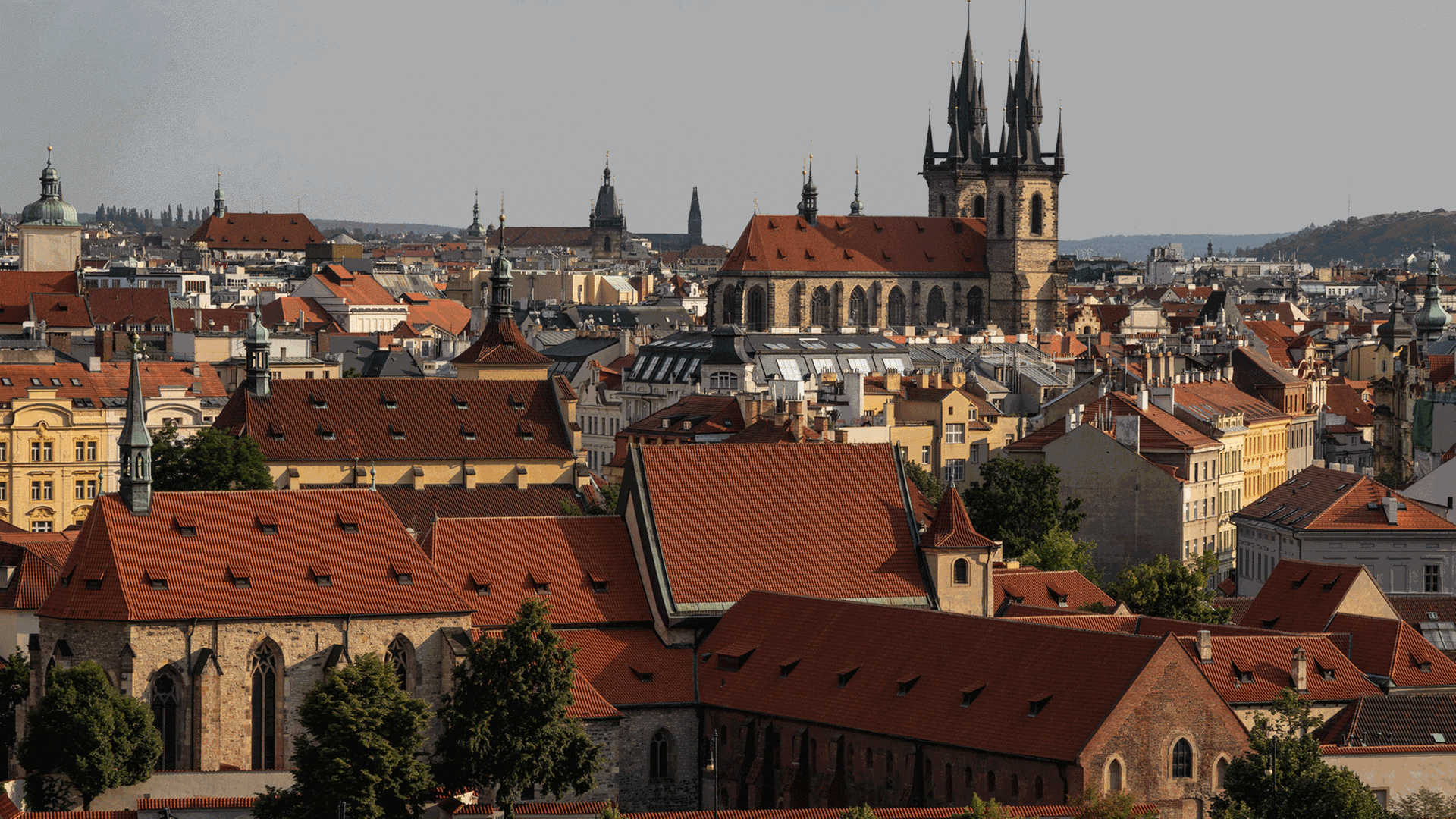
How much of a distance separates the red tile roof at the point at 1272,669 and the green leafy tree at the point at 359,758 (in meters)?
20.7

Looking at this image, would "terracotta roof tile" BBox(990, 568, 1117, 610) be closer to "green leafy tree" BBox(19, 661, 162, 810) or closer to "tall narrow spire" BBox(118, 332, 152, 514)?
"tall narrow spire" BBox(118, 332, 152, 514)

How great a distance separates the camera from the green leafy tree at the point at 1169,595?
3770 inches

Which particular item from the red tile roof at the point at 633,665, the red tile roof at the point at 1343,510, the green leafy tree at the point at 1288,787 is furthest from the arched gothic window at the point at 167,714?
the red tile roof at the point at 1343,510

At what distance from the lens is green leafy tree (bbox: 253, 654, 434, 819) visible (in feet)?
216

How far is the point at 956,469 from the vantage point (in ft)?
477

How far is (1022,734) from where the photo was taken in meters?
67.4

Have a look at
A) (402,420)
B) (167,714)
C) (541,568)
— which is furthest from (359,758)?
(402,420)

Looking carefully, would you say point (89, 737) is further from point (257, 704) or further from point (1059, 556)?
point (1059, 556)

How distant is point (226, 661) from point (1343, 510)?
53931mm

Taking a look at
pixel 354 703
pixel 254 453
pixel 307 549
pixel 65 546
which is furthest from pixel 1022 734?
pixel 254 453

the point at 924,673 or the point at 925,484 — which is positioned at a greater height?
the point at 925,484

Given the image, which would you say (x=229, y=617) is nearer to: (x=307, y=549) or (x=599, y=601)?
(x=307, y=549)

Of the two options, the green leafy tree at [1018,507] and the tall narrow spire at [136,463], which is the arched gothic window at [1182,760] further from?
the green leafy tree at [1018,507]

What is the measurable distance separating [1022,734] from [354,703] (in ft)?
52.6
